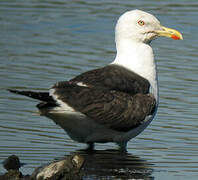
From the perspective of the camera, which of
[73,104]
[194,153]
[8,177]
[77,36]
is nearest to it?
[8,177]

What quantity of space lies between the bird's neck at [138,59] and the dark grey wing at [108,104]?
458mm

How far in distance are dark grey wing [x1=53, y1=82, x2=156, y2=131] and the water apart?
1.65 feet

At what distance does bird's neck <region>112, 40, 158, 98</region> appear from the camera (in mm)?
10258

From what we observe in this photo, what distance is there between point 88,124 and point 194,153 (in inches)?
57.3

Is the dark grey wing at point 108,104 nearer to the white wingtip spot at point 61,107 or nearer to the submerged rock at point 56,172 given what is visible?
the white wingtip spot at point 61,107

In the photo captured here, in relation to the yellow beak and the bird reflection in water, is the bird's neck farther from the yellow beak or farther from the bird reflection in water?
the bird reflection in water

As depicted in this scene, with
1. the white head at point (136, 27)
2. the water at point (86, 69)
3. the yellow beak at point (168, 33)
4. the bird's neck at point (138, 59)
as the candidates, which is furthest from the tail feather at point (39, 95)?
the yellow beak at point (168, 33)

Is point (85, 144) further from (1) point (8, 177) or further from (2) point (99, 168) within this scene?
(1) point (8, 177)

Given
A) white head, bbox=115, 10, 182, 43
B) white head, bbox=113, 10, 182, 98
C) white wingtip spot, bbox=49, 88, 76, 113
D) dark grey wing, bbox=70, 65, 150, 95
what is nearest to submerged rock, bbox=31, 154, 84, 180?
white wingtip spot, bbox=49, 88, 76, 113

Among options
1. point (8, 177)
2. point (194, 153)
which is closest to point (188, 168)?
point (194, 153)

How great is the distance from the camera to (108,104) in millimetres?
9367

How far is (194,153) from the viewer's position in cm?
966

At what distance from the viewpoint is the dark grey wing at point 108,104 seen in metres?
9.06

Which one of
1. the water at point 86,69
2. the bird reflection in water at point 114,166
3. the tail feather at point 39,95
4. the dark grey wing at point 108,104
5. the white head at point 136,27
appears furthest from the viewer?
the white head at point 136,27
